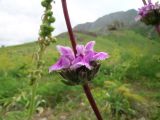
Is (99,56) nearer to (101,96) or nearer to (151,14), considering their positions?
(151,14)

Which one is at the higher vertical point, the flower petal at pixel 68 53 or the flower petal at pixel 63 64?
the flower petal at pixel 68 53

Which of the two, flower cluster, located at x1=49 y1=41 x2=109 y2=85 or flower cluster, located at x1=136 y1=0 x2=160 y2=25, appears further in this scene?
flower cluster, located at x1=136 y1=0 x2=160 y2=25

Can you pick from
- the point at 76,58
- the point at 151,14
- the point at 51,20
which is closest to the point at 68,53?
the point at 76,58

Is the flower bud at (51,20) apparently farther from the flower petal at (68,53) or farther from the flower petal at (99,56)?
the flower petal at (99,56)

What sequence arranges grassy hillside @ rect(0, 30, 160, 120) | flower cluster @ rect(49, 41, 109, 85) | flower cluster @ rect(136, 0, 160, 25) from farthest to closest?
grassy hillside @ rect(0, 30, 160, 120) → flower cluster @ rect(136, 0, 160, 25) → flower cluster @ rect(49, 41, 109, 85)

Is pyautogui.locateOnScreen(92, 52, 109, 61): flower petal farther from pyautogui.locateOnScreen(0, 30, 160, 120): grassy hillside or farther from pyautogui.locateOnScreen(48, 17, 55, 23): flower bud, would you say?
pyautogui.locateOnScreen(0, 30, 160, 120): grassy hillside

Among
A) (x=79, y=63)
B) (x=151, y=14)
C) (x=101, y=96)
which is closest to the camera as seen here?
(x=79, y=63)

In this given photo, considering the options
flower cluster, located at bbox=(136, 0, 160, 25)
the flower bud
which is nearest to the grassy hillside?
flower cluster, located at bbox=(136, 0, 160, 25)

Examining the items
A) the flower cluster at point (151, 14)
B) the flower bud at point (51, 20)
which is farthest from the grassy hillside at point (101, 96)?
the flower bud at point (51, 20)

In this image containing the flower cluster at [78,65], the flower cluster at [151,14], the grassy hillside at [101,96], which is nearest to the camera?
the flower cluster at [78,65]
